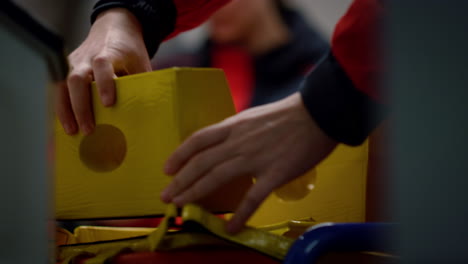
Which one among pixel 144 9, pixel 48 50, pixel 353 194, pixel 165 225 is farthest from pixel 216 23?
pixel 48 50

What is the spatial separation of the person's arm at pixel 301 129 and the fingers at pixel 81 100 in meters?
0.22

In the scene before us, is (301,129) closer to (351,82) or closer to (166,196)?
(351,82)

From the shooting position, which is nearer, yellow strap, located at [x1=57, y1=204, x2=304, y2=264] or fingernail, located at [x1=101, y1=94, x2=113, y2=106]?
yellow strap, located at [x1=57, y1=204, x2=304, y2=264]

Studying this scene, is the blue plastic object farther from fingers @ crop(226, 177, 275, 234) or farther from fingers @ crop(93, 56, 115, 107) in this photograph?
fingers @ crop(93, 56, 115, 107)

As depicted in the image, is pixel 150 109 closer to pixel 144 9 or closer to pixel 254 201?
pixel 254 201

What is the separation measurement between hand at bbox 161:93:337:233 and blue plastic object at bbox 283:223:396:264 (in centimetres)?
7

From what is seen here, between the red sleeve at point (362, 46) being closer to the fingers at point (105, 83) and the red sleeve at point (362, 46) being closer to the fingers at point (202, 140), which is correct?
the fingers at point (202, 140)

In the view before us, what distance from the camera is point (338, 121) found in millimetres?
572

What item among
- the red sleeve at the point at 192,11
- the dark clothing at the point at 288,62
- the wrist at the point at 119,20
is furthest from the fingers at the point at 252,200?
the dark clothing at the point at 288,62

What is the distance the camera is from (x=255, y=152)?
0.59 m

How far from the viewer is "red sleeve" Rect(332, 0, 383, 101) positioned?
568 millimetres

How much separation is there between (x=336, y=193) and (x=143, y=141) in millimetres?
351

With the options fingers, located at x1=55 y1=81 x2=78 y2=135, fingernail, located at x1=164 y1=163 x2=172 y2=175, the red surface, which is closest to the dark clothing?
the red surface

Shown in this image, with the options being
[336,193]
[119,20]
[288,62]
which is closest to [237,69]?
[288,62]
